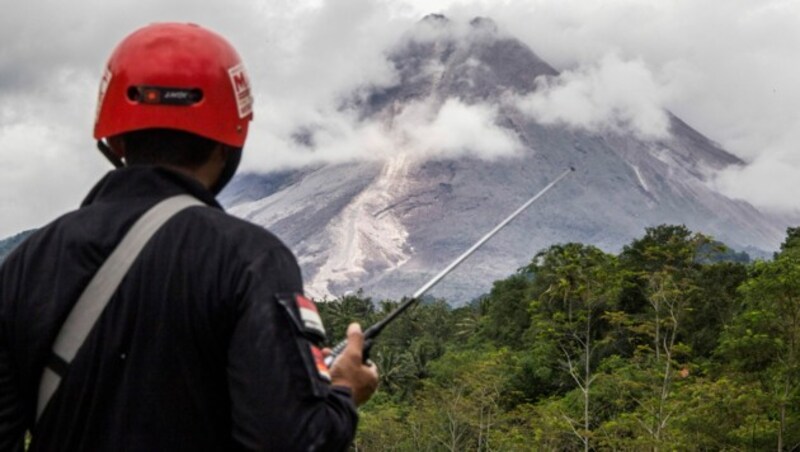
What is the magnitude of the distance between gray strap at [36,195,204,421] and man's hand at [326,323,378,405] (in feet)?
1.64

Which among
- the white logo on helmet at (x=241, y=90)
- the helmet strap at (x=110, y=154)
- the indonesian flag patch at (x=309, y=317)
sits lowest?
the indonesian flag patch at (x=309, y=317)

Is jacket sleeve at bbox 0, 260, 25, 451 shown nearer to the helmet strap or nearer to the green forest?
the helmet strap

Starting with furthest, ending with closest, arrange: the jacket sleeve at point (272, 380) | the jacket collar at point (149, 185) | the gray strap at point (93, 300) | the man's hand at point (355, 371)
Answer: the man's hand at point (355, 371) < the jacket collar at point (149, 185) < the gray strap at point (93, 300) < the jacket sleeve at point (272, 380)

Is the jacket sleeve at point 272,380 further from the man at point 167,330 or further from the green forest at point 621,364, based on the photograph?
the green forest at point 621,364

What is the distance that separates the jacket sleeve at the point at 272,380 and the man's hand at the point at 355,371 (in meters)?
0.27

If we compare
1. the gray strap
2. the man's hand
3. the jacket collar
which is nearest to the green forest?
the man's hand

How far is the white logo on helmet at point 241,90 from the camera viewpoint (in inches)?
89.0

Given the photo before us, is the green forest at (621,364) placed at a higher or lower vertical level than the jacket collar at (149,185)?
lower

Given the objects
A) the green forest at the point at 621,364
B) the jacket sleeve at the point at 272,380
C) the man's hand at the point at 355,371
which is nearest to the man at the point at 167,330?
the jacket sleeve at the point at 272,380

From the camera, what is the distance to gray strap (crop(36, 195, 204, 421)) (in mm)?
2018

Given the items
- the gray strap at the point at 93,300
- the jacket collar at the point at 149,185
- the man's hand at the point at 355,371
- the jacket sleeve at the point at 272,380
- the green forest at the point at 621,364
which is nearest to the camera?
the jacket sleeve at the point at 272,380

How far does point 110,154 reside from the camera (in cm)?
237

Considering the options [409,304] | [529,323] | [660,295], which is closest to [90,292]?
[409,304]

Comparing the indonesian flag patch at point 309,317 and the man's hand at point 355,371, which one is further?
the man's hand at point 355,371
